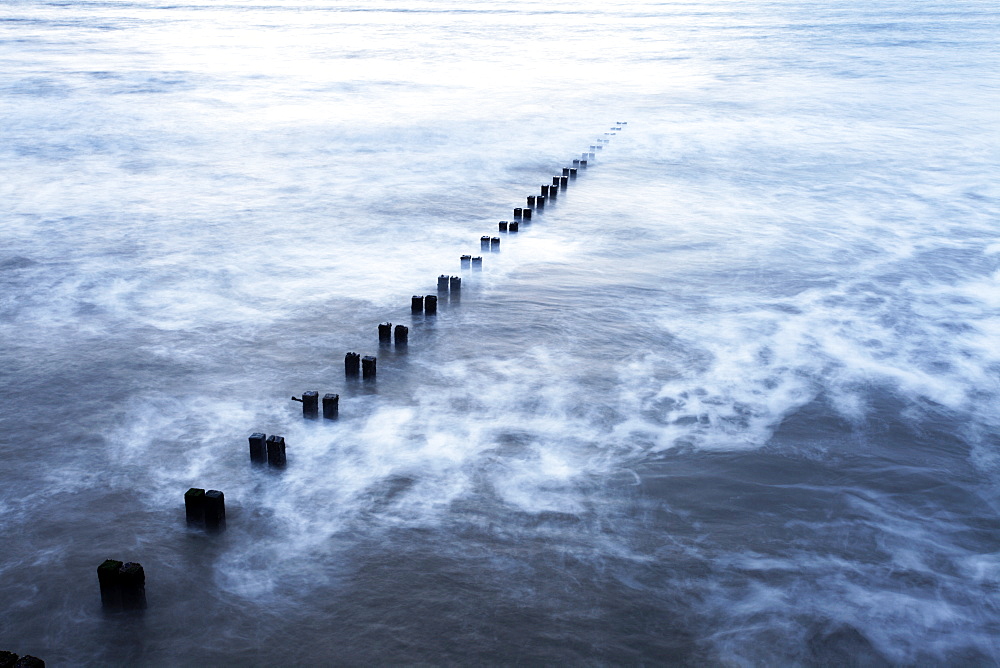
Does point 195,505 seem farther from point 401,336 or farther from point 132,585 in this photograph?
point 401,336

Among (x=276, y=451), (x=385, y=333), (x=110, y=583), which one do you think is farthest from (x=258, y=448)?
(x=385, y=333)

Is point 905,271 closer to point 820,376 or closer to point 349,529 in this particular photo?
point 820,376

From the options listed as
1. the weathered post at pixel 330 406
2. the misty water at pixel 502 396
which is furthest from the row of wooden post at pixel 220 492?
the misty water at pixel 502 396

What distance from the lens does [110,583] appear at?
22.9 feet

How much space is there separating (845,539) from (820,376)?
350 centimetres

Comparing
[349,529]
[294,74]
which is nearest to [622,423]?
[349,529]

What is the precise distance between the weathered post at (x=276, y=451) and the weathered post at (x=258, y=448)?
0.07 m

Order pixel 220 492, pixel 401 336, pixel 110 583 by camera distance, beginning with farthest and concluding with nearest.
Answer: pixel 401 336
pixel 220 492
pixel 110 583

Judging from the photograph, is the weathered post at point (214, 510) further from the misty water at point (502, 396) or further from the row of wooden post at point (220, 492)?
the misty water at point (502, 396)

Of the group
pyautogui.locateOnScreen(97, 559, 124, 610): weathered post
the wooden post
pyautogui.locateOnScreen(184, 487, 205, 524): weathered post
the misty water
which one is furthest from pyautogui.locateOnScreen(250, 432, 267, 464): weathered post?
pyautogui.locateOnScreen(97, 559, 124, 610): weathered post

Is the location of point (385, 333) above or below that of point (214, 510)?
above

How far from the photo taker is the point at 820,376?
11406 millimetres

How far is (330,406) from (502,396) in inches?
79.1

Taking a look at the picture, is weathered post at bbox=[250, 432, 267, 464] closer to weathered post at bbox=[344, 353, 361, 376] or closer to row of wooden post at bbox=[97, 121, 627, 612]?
row of wooden post at bbox=[97, 121, 627, 612]
